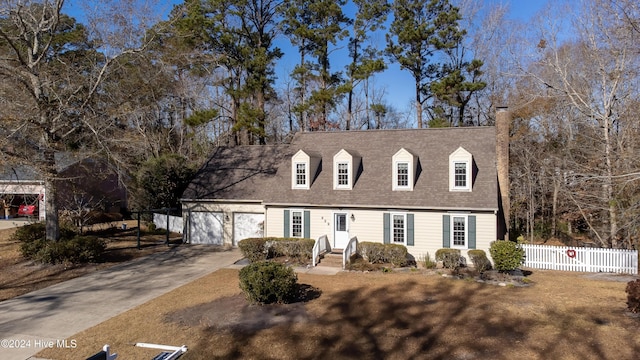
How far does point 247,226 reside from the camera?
74.5 feet

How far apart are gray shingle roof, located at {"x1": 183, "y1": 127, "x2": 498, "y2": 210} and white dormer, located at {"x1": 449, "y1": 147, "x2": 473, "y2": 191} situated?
14.3 inches

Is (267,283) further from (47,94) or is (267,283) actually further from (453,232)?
(47,94)

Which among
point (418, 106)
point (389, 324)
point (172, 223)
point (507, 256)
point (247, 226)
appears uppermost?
point (418, 106)

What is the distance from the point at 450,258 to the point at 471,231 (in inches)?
73.9

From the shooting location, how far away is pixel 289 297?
12805 mm

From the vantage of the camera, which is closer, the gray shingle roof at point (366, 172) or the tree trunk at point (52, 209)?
the tree trunk at point (52, 209)

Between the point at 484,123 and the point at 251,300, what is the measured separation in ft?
91.5

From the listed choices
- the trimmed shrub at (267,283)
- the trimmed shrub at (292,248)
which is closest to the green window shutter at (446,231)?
the trimmed shrub at (292,248)

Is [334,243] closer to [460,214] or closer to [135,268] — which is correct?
Answer: [460,214]

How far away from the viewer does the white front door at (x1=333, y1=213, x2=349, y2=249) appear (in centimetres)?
1994

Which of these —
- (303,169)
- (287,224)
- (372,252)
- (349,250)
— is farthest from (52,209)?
(372,252)

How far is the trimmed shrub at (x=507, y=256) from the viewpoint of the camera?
1577 centimetres

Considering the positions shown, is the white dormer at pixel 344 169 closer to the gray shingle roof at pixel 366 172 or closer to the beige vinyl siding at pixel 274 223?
the gray shingle roof at pixel 366 172

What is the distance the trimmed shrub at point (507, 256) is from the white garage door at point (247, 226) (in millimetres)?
12321
